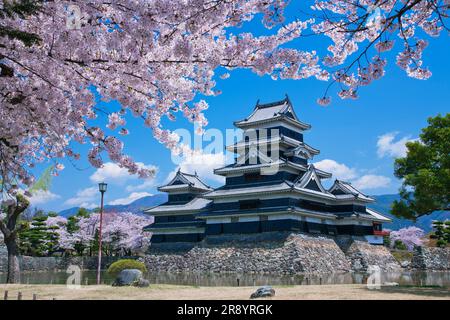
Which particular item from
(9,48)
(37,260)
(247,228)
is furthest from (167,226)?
(9,48)

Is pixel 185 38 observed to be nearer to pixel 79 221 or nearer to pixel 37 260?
pixel 37 260

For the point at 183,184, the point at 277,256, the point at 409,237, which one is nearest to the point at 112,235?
the point at 183,184

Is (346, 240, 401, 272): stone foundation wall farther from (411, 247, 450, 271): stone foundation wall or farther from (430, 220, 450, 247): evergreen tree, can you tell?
(430, 220, 450, 247): evergreen tree

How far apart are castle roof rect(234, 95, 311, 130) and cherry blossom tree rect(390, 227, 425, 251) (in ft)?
90.5

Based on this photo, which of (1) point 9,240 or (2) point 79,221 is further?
(2) point 79,221

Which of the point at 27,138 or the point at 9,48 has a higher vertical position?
the point at 9,48

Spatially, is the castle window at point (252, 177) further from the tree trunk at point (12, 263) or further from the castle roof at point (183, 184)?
the tree trunk at point (12, 263)

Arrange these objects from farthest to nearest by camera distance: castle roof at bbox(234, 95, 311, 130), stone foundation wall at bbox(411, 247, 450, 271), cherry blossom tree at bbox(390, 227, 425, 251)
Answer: cherry blossom tree at bbox(390, 227, 425, 251)
stone foundation wall at bbox(411, 247, 450, 271)
castle roof at bbox(234, 95, 311, 130)

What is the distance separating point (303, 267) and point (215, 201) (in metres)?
10.3

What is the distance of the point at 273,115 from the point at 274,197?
25.1ft

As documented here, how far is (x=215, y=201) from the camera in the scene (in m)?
34.7

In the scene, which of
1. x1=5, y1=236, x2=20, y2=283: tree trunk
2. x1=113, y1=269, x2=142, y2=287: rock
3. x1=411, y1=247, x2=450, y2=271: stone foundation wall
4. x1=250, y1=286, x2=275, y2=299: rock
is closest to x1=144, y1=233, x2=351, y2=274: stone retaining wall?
x1=411, y1=247, x2=450, y2=271: stone foundation wall

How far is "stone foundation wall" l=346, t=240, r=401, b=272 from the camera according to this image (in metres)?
32.0

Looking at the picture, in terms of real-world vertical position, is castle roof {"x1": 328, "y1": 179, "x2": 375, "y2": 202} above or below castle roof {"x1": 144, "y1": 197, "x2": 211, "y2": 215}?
above
